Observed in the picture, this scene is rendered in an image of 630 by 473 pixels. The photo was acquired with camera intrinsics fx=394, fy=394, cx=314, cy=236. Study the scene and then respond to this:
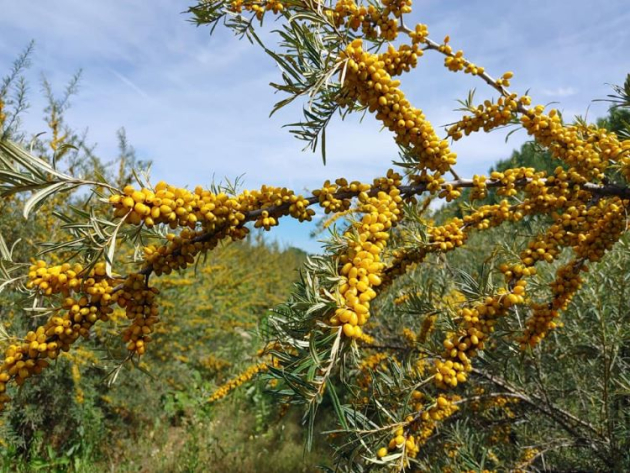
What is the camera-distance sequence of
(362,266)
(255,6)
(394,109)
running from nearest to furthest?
(362,266) → (394,109) → (255,6)

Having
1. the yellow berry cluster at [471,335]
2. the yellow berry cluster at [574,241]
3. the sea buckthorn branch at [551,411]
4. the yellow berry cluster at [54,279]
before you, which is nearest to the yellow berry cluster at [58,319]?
the yellow berry cluster at [54,279]

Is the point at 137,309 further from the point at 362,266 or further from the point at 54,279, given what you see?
the point at 362,266

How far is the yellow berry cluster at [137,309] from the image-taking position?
0.86 meters

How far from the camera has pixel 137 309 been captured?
881mm

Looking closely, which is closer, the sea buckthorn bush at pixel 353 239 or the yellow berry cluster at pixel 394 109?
Answer: the sea buckthorn bush at pixel 353 239

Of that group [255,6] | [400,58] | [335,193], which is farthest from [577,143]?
[255,6]

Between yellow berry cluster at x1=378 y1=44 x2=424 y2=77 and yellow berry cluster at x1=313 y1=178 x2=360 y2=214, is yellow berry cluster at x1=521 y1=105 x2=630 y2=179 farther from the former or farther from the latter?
yellow berry cluster at x1=313 y1=178 x2=360 y2=214

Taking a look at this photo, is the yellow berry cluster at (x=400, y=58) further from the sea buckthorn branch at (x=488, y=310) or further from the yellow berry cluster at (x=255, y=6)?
the sea buckthorn branch at (x=488, y=310)

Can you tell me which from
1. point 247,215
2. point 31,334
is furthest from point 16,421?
point 247,215

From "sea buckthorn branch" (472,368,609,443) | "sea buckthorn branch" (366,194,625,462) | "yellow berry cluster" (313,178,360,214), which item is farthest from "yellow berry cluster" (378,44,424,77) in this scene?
"sea buckthorn branch" (472,368,609,443)

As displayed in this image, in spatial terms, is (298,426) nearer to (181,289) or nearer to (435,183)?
(181,289)

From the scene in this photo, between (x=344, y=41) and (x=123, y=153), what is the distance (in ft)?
17.1

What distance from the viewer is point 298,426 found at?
5.71 metres

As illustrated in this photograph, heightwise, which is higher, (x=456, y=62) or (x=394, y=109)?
(x=456, y=62)
